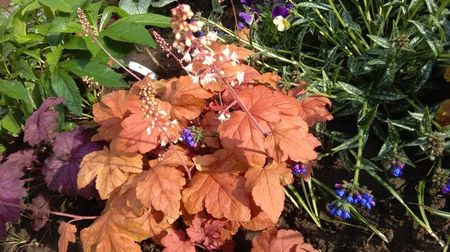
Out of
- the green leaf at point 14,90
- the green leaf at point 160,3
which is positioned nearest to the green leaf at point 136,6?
the green leaf at point 160,3

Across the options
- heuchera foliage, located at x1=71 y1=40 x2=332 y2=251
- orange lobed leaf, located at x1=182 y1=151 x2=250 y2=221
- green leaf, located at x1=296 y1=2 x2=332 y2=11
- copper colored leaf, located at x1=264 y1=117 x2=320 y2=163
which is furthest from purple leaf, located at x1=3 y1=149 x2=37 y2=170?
green leaf, located at x1=296 y1=2 x2=332 y2=11

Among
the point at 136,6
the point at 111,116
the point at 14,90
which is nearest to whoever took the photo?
the point at 111,116

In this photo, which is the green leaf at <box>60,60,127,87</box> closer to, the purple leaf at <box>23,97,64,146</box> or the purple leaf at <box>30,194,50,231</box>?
the purple leaf at <box>23,97,64,146</box>

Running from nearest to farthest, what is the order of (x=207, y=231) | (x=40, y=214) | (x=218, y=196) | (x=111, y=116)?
1. (x=218, y=196)
2. (x=207, y=231)
3. (x=111, y=116)
4. (x=40, y=214)

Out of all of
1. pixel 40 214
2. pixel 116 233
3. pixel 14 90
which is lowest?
pixel 40 214

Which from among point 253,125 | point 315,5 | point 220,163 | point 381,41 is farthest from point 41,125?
point 381,41

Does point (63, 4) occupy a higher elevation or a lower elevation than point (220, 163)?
higher

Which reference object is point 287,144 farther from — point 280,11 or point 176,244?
point 280,11

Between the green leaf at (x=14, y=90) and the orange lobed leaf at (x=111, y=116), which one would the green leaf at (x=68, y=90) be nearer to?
the green leaf at (x=14, y=90)
